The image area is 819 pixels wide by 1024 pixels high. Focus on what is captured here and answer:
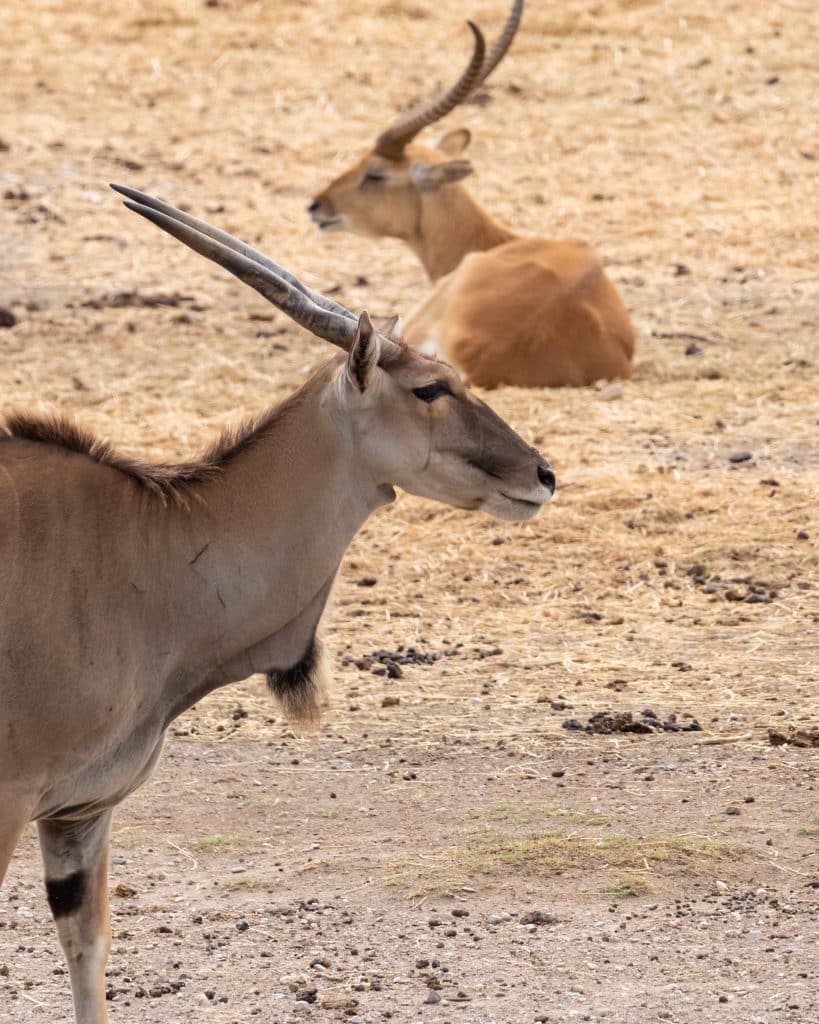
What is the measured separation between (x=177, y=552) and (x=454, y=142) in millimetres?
7667

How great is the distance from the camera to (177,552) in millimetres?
3969

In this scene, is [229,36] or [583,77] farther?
[229,36]

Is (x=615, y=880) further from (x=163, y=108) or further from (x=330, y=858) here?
(x=163, y=108)

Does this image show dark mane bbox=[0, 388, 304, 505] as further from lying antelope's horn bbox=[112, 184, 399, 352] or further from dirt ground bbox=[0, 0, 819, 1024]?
dirt ground bbox=[0, 0, 819, 1024]

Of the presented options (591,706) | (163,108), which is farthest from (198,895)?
(163,108)

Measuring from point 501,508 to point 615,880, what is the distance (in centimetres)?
106

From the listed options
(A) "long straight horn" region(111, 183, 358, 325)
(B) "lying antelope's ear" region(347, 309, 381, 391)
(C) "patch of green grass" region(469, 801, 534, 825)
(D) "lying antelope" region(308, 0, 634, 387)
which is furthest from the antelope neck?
(B) "lying antelope's ear" region(347, 309, 381, 391)

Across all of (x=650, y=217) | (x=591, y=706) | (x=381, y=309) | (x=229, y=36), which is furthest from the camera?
(x=229, y=36)

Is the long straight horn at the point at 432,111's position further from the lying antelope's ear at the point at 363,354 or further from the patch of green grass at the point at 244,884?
the lying antelope's ear at the point at 363,354

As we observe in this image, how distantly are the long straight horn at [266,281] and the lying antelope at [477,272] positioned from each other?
5.28 meters

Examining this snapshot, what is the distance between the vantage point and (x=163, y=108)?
14.6 metres

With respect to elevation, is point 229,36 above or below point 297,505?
below

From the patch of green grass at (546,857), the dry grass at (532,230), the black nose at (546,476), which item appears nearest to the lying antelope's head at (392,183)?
the dry grass at (532,230)

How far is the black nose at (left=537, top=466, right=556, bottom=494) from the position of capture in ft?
13.8
